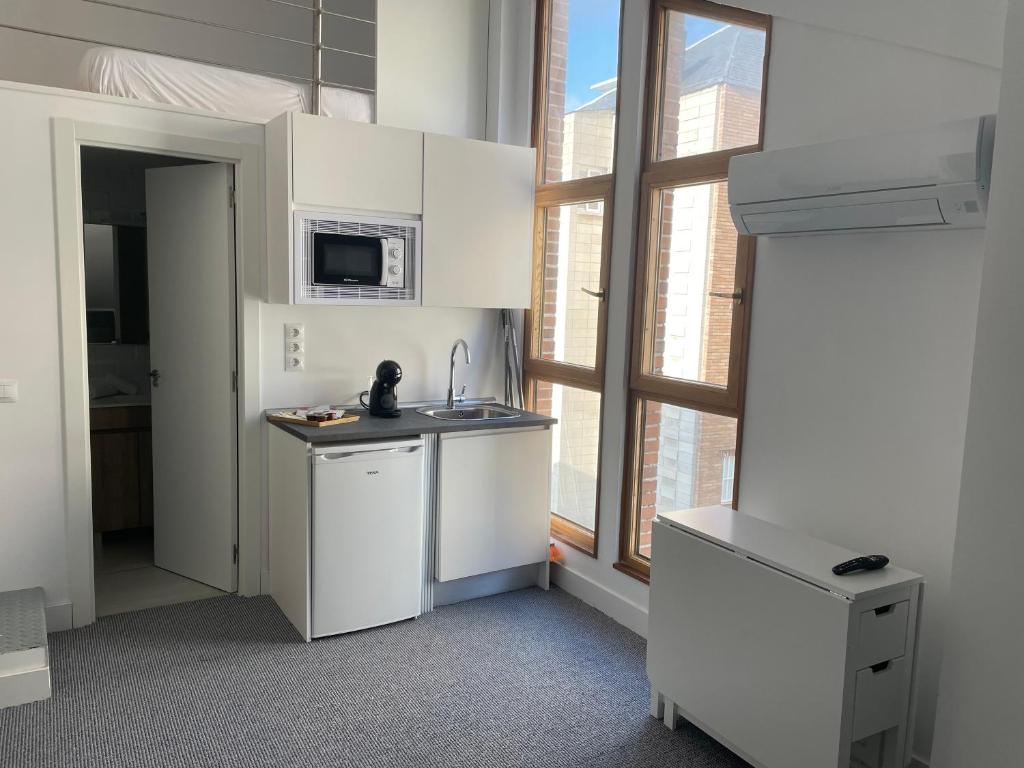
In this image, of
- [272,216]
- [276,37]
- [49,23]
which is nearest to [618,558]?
[272,216]

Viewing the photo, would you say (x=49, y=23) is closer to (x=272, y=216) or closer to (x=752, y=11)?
(x=272, y=216)

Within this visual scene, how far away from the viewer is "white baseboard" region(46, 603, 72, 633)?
3.37m

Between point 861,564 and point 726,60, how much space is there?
1.99 metres

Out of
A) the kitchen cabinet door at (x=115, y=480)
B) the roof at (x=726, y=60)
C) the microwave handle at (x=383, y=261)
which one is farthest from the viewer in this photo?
the kitchen cabinet door at (x=115, y=480)

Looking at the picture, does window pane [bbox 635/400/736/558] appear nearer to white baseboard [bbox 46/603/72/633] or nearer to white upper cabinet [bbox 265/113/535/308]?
white upper cabinet [bbox 265/113/535/308]

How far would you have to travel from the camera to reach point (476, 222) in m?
3.90

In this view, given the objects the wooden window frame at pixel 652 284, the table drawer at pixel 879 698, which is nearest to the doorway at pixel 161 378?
the wooden window frame at pixel 652 284

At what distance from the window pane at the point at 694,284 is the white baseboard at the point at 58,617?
2745 millimetres

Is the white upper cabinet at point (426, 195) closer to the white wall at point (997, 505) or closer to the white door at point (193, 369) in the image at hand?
the white door at point (193, 369)

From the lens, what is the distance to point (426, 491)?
12.1 ft

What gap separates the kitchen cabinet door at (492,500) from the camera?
3689 mm

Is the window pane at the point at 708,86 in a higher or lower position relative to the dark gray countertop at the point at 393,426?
higher

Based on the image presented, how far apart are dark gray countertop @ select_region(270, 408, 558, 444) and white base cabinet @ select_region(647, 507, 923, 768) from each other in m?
1.15

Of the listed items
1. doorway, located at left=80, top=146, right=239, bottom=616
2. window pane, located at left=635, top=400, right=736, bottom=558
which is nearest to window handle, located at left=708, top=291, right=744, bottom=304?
window pane, located at left=635, top=400, right=736, bottom=558
